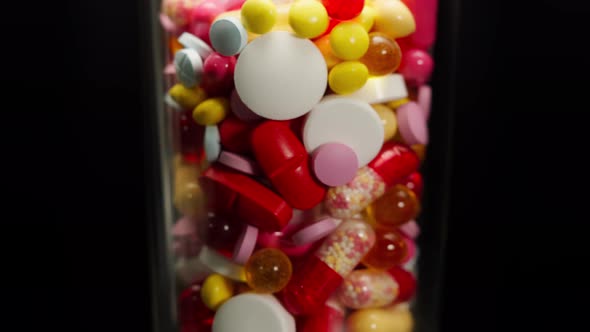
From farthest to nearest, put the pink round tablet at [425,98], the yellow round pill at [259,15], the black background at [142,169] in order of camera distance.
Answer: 1. the black background at [142,169]
2. the pink round tablet at [425,98]
3. the yellow round pill at [259,15]

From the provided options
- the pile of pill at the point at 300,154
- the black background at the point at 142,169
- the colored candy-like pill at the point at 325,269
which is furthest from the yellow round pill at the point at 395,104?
the black background at the point at 142,169

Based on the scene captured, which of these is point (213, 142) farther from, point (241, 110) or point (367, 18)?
point (367, 18)

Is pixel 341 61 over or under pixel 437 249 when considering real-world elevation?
over

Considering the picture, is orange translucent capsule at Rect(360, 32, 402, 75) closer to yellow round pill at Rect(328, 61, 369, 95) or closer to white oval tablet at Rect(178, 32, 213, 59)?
yellow round pill at Rect(328, 61, 369, 95)

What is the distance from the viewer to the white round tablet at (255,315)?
1.63ft

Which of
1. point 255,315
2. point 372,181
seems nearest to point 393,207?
point 372,181

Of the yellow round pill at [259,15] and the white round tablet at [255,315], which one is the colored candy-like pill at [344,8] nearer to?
the yellow round pill at [259,15]

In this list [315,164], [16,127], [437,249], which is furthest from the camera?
[16,127]

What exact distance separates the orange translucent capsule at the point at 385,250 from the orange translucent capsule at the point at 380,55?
0.12 m

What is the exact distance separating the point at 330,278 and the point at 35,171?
456 millimetres

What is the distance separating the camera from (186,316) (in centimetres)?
56

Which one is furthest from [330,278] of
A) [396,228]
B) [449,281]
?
[449,281]

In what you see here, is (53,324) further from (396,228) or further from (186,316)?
(396,228)

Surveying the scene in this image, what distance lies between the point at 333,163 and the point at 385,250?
0.09 meters
